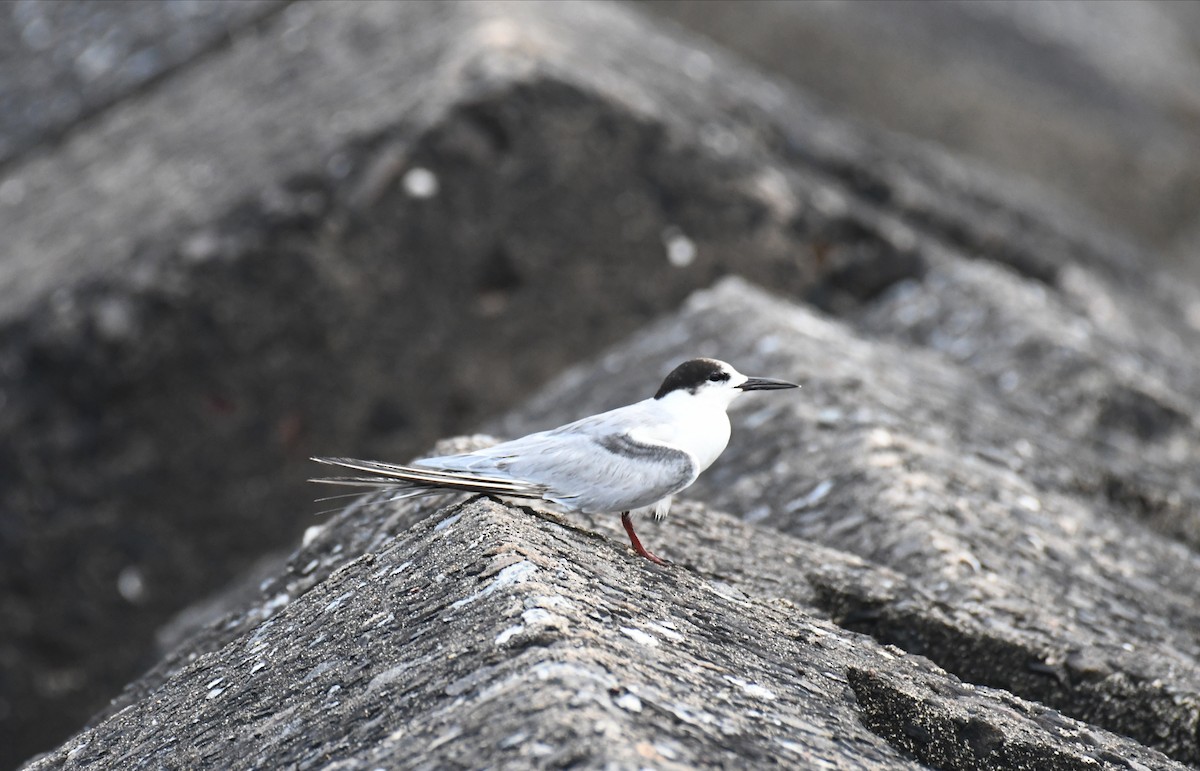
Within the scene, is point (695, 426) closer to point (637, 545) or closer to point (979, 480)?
point (637, 545)

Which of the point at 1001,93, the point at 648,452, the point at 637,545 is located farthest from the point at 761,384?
the point at 1001,93

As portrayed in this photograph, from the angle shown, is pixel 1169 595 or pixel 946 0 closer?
pixel 1169 595

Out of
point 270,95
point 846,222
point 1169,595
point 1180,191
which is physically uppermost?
point 270,95

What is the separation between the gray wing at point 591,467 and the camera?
3.17 m

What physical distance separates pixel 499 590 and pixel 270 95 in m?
5.25

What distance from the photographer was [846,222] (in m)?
6.34

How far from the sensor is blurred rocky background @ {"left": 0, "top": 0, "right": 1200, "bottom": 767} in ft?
12.6

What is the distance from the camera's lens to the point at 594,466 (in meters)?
3.20

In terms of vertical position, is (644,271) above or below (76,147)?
below

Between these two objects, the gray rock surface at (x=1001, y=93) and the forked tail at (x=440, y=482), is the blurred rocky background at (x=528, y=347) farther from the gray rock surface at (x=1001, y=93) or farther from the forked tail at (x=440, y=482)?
the gray rock surface at (x=1001, y=93)

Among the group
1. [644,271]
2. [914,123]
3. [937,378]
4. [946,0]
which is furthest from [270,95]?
[946,0]

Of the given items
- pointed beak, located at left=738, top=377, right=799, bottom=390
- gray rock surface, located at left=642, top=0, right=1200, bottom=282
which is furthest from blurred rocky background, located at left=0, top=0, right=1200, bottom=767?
gray rock surface, located at left=642, top=0, right=1200, bottom=282

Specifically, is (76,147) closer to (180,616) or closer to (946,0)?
(180,616)

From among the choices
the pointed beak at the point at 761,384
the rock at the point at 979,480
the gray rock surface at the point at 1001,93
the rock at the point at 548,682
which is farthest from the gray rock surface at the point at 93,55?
the pointed beak at the point at 761,384
